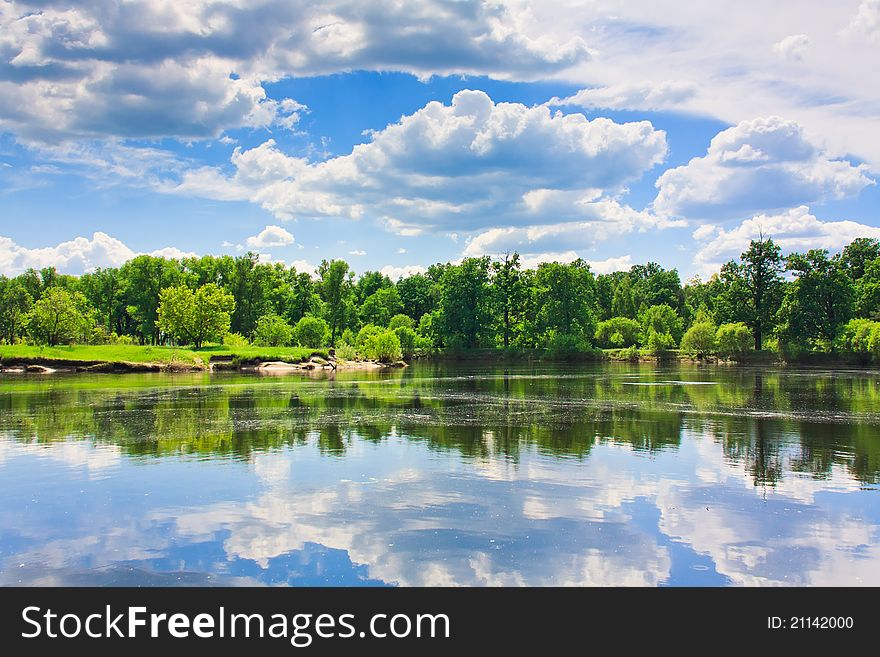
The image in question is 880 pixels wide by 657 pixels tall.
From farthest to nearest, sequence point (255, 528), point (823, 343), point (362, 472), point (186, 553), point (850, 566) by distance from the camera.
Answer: point (823, 343) → point (362, 472) → point (255, 528) → point (186, 553) → point (850, 566)

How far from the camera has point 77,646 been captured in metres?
8.93

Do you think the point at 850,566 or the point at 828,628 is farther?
the point at 850,566

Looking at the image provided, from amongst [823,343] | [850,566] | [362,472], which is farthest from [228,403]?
[823,343]

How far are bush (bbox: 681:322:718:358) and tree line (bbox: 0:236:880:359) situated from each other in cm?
21

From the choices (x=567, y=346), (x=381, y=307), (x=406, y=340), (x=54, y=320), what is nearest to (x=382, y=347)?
(x=406, y=340)

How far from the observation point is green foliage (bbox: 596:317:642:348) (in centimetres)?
13000

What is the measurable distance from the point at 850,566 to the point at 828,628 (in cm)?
252

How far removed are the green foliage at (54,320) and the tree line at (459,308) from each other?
0.60 feet

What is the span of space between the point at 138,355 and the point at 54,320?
14.7m

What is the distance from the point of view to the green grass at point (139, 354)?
7631cm

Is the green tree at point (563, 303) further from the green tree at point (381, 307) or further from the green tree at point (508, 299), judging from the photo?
the green tree at point (381, 307)

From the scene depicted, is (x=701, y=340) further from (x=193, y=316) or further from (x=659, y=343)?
(x=193, y=316)

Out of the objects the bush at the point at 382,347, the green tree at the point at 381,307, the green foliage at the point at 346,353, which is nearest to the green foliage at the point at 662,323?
the bush at the point at 382,347

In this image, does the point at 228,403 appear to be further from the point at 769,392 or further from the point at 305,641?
the point at 769,392
